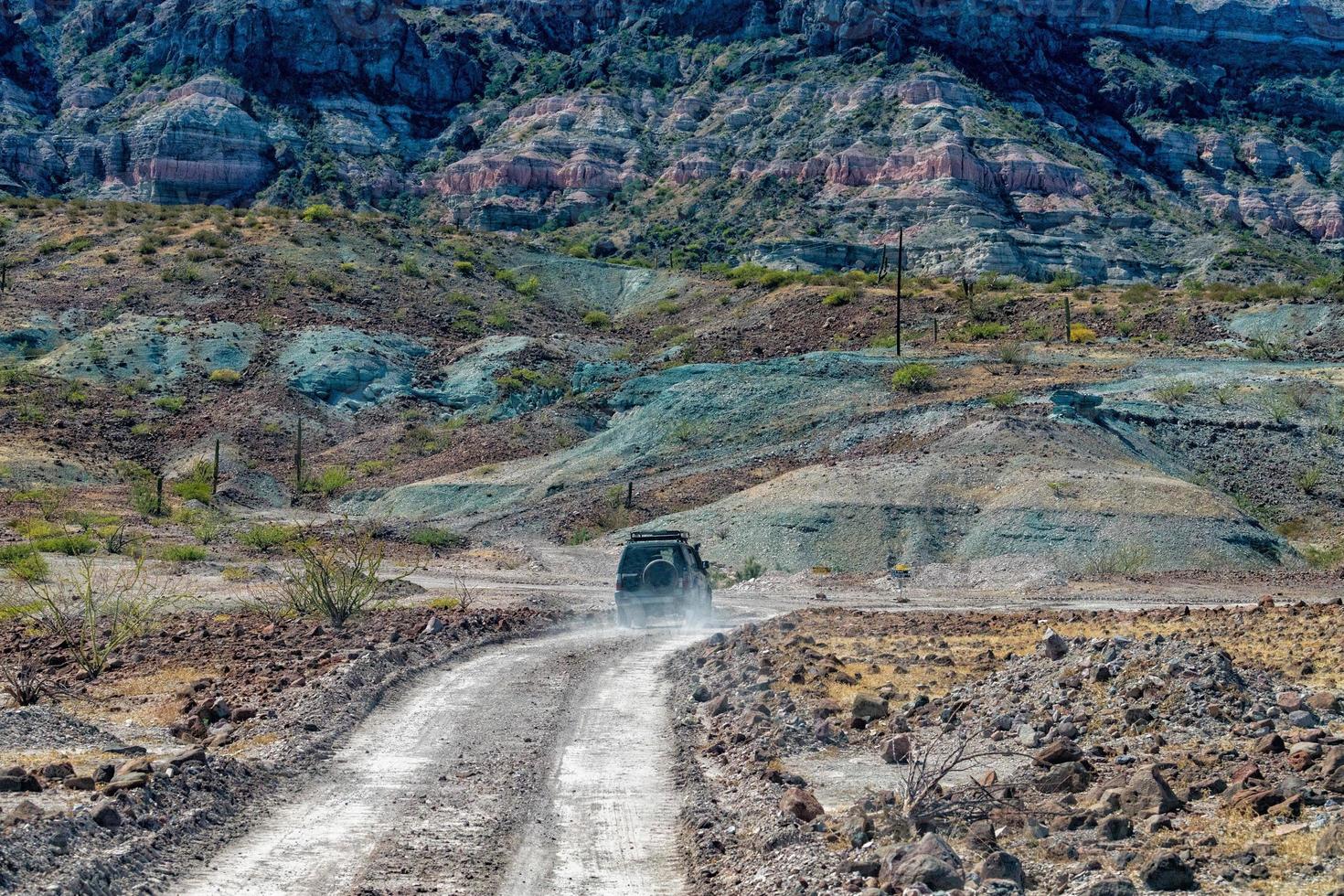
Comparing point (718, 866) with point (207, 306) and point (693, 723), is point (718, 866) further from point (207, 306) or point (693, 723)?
point (207, 306)

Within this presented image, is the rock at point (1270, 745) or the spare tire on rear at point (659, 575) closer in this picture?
the rock at point (1270, 745)

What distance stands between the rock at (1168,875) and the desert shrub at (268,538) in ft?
137

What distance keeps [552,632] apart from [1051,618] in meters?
9.72

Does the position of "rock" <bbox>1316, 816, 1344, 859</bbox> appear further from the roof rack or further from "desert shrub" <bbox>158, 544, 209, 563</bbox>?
"desert shrub" <bbox>158, 544, 209, 563</bbox>

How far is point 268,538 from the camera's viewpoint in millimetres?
50031

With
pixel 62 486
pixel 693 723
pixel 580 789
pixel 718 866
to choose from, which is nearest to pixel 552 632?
pixel 693 723

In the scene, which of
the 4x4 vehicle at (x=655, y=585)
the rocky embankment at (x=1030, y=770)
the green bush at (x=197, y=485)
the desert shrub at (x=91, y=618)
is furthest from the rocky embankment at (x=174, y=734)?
the green bush at (x=197, y=485)

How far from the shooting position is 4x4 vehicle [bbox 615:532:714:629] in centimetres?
2911

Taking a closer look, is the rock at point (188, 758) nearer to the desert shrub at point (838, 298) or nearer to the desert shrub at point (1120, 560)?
the desert shrub at point (1120, 560)

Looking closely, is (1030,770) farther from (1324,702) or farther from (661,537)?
(661,537)

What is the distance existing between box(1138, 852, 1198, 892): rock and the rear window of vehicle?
21085 mm

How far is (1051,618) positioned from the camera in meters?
28.0

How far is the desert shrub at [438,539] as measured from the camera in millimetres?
51375

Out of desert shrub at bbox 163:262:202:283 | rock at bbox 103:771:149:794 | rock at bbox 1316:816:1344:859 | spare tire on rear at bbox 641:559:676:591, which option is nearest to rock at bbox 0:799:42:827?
rock at bbox 103:771:149:794
